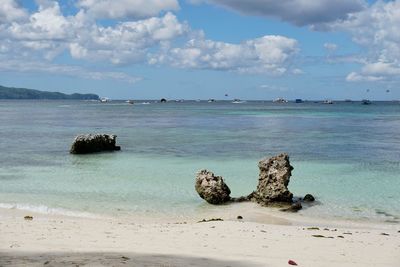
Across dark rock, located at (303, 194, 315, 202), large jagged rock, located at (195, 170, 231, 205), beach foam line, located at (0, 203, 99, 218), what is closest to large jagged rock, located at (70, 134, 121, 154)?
beach foam line, located at (0, 203, 99, 218)

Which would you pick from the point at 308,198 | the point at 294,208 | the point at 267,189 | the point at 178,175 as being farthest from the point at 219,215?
the point at 178,175

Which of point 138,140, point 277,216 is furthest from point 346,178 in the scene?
point 138,140

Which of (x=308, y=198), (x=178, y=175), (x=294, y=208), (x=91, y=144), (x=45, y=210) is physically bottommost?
A: (x=45, y=210)

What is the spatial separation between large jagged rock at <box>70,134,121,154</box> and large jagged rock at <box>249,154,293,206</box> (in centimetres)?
1880

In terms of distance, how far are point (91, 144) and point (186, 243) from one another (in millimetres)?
25668

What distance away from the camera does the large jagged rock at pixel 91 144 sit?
37.1 metres

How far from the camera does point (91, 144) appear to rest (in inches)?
1487

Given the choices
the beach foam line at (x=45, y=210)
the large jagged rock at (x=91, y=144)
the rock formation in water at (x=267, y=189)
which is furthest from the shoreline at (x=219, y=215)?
the large jagged rock at (x=91, y=144)

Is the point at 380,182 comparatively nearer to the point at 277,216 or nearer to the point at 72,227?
the point at 277,216

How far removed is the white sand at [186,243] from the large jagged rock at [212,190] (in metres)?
3.07

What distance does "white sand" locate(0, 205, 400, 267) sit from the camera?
11023 mm

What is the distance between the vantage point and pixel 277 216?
757 inches

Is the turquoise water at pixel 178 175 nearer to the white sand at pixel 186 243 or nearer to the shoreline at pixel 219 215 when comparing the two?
the shoreline at pixel 219 215

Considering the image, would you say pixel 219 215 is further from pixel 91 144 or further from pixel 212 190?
pixel 91 144
